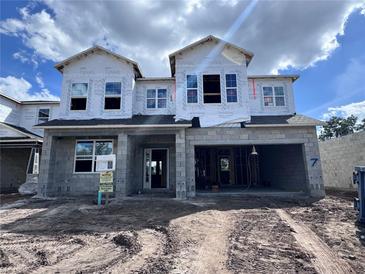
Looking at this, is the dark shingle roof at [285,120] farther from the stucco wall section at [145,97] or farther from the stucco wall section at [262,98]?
the stucco wall section at [145,97]

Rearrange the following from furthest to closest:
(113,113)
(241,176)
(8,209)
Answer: (241,176)
(113,113)
(8,209)

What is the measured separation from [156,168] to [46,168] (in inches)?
247

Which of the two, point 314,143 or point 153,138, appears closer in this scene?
point 314,143

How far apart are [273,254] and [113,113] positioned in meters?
11.1

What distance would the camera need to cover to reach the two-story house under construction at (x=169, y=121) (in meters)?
12.0

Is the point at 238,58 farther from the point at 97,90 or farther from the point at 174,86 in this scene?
the point at 97,90

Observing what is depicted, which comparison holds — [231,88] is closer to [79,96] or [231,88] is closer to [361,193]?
[361,193]

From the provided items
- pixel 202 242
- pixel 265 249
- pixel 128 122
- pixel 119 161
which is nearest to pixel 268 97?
pixel 128 122

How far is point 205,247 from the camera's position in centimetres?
513

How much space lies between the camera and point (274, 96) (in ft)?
46.0

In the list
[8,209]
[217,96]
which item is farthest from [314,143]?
[8,209]

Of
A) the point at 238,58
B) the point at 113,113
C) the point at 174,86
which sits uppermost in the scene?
the point at 238,58

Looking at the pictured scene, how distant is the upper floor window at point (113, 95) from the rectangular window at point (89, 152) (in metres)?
2.19

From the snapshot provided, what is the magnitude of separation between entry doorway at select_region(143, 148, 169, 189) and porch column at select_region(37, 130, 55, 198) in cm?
524
